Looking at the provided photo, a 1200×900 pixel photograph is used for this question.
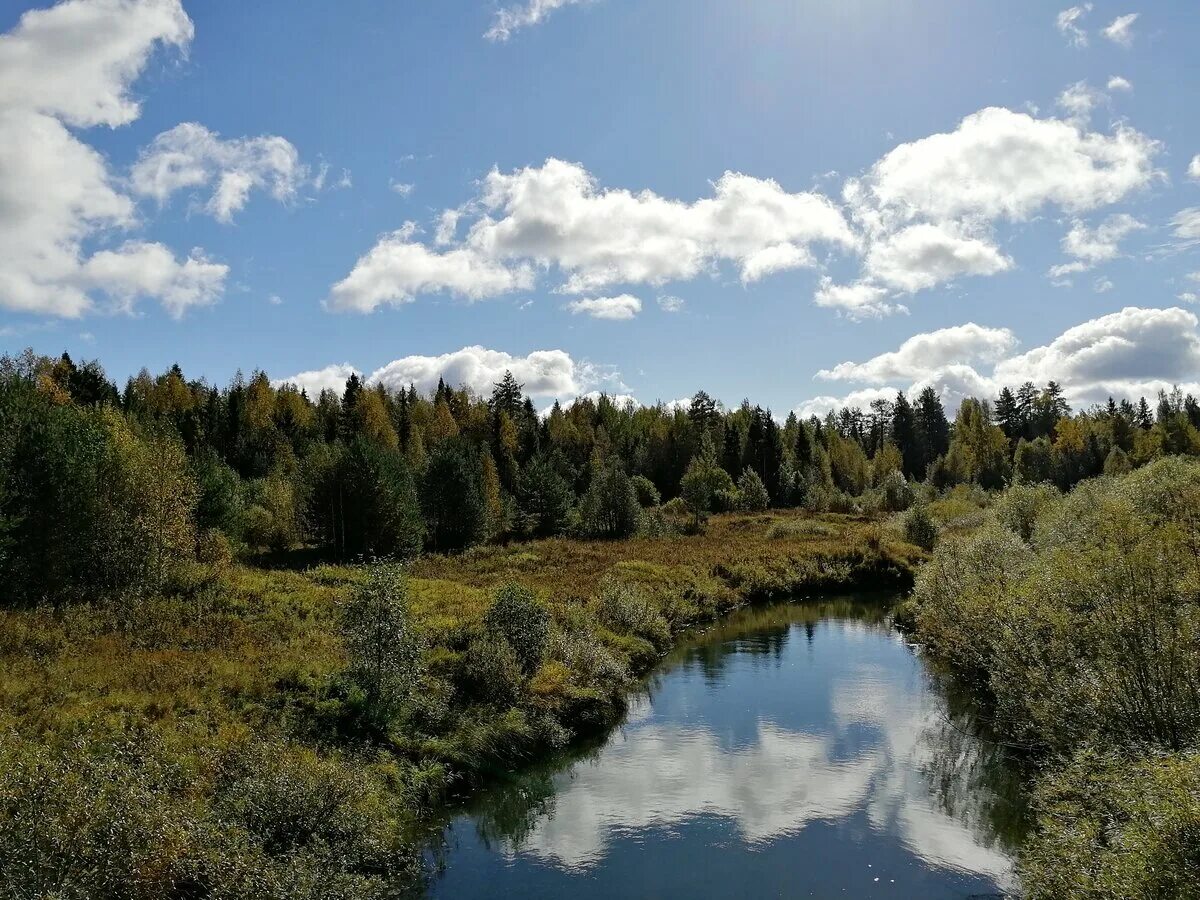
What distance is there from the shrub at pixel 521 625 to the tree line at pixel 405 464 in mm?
5905

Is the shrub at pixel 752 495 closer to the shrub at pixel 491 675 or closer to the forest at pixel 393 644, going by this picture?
the forest at pixel 393 644

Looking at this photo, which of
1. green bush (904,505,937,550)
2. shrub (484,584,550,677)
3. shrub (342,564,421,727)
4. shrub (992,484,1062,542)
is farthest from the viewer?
green bush (904,505,937,550)

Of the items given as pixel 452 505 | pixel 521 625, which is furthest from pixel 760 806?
pixel 452 505

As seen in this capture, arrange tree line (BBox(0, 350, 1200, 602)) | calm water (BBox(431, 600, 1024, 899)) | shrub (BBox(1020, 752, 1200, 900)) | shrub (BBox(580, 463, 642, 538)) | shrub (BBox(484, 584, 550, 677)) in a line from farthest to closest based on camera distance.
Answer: shrub (BBox(580, 463, 642, 538))
tree line (BBox(0, 350, 1200, 602))
shrub (BBox(484, 584, 550, 677))
calm water (BBox(431, 600, 1024, 899))
shrub (BBox(1020, 752, 1200, 900))

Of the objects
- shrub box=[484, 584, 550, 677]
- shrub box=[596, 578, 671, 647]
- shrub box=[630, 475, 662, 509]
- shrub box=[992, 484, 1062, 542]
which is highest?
shrub box=[630, 475, 662, 509]

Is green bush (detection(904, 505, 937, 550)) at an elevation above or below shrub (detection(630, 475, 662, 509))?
below

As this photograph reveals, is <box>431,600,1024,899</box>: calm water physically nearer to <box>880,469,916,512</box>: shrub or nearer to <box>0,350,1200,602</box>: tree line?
<box>0,350,1200,602</box>: tree line

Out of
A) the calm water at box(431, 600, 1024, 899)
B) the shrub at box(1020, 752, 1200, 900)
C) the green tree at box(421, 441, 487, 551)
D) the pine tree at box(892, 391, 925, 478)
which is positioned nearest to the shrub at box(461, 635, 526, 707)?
the calm water at box(431, 600, 1024, 899)

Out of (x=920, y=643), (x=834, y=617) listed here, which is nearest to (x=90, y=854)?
(x=920, y=643)

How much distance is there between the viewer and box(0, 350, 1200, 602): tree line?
3638cm

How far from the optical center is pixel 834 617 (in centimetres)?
5097

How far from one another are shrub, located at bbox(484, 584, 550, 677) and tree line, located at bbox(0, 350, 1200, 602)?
5905 mm

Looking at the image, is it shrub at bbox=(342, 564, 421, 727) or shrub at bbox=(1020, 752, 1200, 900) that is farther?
shrub at bbox=(342, 564, 421, 727)

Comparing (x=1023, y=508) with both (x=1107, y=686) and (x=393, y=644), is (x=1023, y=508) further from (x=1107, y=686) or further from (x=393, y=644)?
(x=393, y=644)
